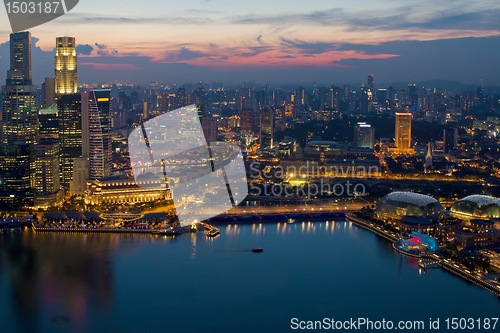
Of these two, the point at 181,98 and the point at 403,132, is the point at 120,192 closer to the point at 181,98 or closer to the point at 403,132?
the point at 403,132

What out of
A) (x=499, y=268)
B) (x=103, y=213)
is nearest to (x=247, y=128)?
(x=103, y=213)

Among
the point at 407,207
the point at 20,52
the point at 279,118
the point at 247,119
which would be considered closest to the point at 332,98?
the point at 279,118

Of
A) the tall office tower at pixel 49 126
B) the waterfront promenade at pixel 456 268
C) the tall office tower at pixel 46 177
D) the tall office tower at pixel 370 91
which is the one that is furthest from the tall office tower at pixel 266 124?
the tall office tower at pixel 370 91

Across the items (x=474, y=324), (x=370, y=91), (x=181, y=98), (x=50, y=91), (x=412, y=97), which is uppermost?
(x=370, y=91)

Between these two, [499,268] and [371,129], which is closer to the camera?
[499,268]

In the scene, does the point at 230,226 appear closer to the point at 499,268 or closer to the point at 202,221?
the point at 202,221

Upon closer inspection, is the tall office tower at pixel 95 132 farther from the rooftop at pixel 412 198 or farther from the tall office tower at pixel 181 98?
the tall office tower at pixel 181 98

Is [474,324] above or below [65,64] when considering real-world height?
below
